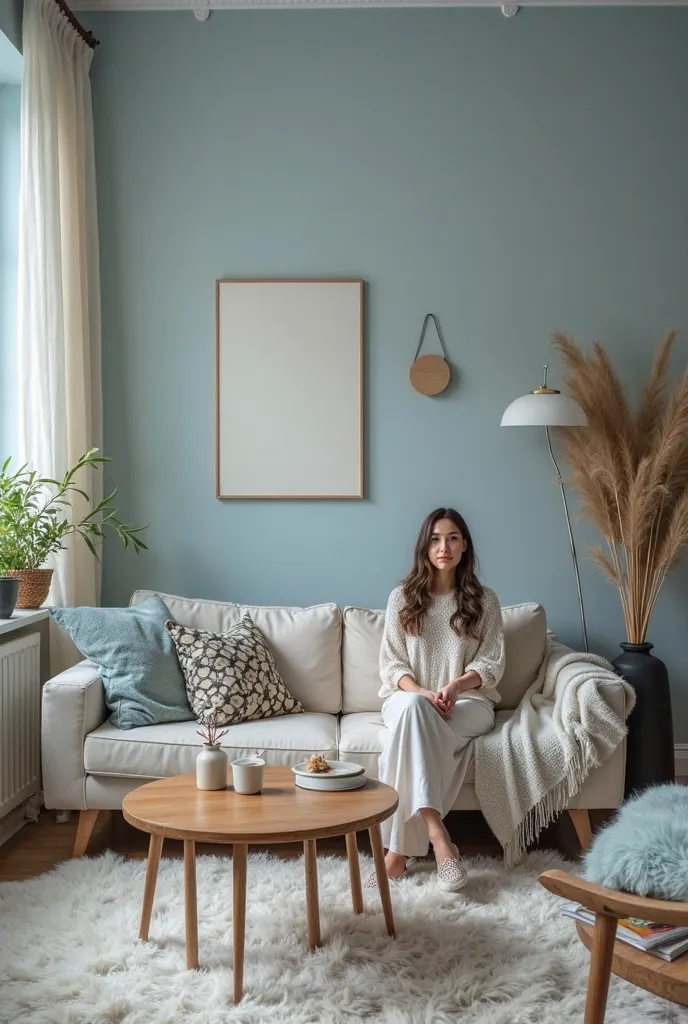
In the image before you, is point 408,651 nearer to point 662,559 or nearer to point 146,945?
point 662,559

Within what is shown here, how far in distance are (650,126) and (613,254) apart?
1.80 ft

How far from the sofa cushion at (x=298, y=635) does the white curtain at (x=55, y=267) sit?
471 millimetres

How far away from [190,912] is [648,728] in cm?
182

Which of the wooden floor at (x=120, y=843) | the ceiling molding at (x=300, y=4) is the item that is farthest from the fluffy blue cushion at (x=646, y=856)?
the ceiling molding at (x=300, y=4)

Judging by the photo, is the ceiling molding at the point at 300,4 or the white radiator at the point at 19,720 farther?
the ceiling molding at the point at 300,4

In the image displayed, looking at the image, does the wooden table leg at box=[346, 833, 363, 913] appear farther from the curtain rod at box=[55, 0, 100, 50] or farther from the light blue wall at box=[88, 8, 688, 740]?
the curtain rod at box=[55, 0, 100, 50]

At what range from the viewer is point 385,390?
3963mm

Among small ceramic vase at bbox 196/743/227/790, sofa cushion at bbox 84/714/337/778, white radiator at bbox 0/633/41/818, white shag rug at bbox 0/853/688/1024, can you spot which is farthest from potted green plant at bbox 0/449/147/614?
small ceramic vase at bbox 196/743/227/790

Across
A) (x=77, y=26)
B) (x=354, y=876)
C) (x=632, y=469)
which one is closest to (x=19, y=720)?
→ (x=354, y=876)

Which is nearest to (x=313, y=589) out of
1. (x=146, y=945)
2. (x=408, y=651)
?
(x=408, y=651)

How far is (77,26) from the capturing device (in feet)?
12.4

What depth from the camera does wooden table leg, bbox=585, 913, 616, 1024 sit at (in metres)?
1.67

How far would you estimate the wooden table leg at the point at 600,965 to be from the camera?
167 centimetres

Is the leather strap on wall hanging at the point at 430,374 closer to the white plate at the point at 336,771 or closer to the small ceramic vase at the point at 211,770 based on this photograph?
the white plate at the point at 336,771
